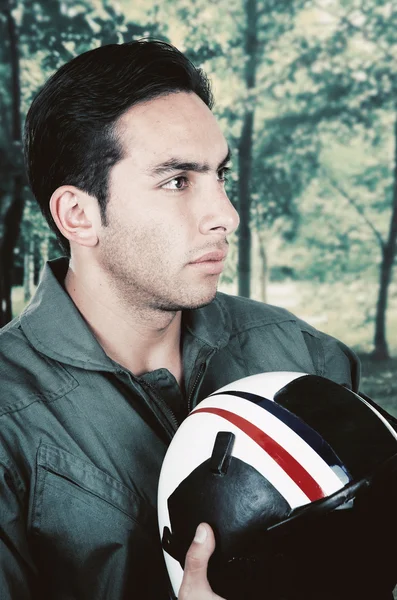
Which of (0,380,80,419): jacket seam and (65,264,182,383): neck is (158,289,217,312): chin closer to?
(65,264,182,383): neck

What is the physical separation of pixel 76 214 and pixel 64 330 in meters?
0.30

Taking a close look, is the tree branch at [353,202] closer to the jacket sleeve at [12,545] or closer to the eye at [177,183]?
the eye at [177,183]

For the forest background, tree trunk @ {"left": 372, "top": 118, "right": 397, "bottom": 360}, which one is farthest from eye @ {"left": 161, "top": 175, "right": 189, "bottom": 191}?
tree trunk @ {"left": 372, "top": 118, "right": 397, "bottom": 360}

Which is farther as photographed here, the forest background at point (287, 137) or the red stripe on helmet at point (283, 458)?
the forest background at point (287, 137)

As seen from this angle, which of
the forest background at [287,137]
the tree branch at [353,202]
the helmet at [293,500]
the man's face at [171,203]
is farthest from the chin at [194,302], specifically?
the tree branch at [353,202]

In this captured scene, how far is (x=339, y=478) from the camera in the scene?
100cm

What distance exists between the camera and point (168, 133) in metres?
1.39

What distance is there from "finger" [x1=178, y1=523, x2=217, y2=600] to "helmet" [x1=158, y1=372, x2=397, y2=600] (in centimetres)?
1

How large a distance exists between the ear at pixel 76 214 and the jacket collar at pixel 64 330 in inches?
4.2

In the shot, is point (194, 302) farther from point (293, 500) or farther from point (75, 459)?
point (293, 500)

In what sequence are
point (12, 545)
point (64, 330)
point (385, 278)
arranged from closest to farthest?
point (12, 545), point (64, 330), point (385, 278)

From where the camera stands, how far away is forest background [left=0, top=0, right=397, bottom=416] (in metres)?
2.80

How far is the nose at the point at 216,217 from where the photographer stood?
1.38 metres

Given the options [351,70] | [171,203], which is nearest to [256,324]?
[171,203]
